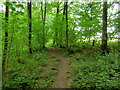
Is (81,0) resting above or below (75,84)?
above

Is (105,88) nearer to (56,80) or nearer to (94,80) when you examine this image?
(94,80)

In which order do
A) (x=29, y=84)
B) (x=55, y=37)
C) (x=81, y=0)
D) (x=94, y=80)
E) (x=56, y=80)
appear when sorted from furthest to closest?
(x=55, y=37) < (x=81, y=0) < (x=56, y=80) < (x=29, y=84) < (x=94, y=80)

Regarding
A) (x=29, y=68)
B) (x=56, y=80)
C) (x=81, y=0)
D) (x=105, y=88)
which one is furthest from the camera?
(x=81, y=0)

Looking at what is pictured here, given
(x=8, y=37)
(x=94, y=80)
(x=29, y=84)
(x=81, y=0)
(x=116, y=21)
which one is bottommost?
(x=29, y=84)

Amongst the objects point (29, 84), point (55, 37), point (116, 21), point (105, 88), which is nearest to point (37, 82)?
point (29, 84)

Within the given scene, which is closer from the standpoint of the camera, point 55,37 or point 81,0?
point 81,0

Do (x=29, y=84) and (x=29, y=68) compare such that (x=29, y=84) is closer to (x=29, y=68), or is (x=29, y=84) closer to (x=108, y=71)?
(x=29, y=68)

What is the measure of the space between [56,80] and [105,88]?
2.64 metres

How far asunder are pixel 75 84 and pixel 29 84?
7.70 ft

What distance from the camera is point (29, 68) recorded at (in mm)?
8102

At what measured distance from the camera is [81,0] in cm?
1194

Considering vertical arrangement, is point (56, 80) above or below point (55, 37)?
below

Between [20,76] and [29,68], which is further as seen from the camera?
[29,68]

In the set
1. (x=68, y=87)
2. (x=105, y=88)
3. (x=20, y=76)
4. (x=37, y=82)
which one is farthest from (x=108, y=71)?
(x=20, y=76)
